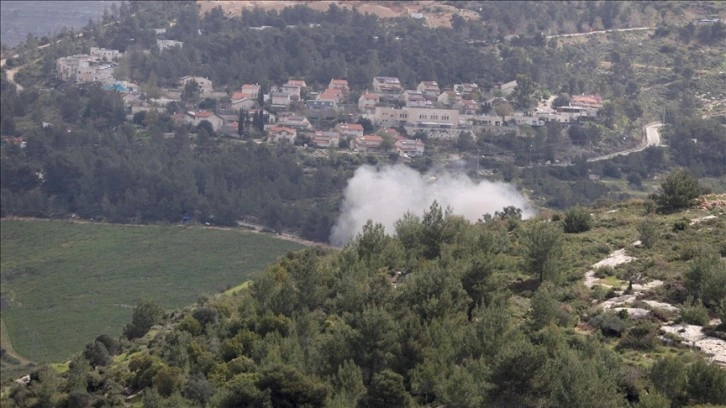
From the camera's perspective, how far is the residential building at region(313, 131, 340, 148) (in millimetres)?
61031

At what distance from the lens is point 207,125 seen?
6359 centimetres

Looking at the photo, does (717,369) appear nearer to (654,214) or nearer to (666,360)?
(666,360)

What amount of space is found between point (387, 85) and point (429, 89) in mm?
2453

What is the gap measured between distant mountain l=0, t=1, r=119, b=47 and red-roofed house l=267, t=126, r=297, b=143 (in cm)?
3899

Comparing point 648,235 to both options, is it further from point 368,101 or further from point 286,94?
point 286,94

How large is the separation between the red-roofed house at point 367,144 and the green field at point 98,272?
399 inches

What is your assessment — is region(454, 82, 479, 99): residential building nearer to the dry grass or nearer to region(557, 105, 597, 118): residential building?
region(557, 105, 597, 118): residential building

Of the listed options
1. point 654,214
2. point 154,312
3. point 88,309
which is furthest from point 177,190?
A: point 654,214

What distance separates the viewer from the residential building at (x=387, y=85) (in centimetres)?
6825

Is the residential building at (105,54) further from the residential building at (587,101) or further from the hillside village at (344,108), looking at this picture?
the residential building at (587,101)

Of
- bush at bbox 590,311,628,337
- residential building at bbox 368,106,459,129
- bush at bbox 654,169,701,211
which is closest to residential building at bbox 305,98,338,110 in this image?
residential building at bbox 368,106,459,129

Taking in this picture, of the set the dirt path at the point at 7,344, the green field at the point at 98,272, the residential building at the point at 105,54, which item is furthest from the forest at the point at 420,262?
the dirt path at the point at 7,344

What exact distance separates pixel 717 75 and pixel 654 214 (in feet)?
74.1

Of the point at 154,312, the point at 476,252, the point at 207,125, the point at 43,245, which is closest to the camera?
the point at 476,252
